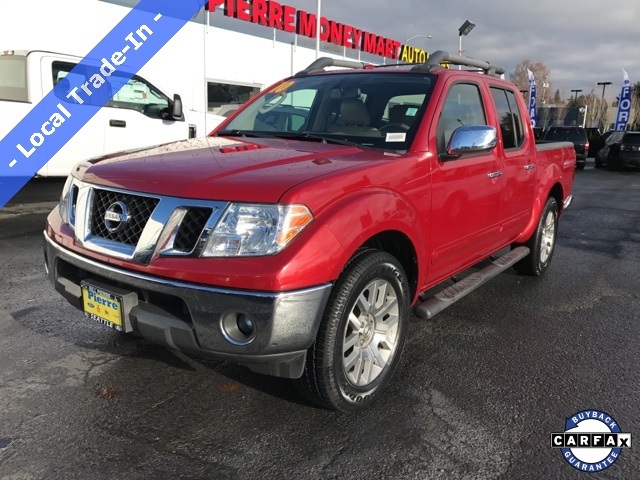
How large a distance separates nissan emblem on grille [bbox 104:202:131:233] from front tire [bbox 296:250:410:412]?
3.40 feet

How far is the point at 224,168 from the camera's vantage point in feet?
8.42

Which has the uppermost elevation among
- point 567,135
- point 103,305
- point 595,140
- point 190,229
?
point 567,135

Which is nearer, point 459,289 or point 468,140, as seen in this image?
point 468,140

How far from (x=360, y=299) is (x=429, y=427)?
28.3 inches

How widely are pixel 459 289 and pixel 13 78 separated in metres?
6.70

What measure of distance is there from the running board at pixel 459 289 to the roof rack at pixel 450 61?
4.85 feet

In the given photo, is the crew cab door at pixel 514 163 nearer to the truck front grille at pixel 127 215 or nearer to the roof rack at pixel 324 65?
the roof rack at pixel 324 65

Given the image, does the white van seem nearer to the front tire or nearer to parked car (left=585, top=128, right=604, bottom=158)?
the front tire

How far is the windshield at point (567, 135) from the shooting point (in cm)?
2067

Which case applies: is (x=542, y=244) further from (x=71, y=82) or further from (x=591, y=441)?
(x=71, y=82)

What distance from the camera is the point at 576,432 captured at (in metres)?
2.67

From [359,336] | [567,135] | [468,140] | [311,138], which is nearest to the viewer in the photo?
[359,336]

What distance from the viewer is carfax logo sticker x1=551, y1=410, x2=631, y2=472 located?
2.46 m

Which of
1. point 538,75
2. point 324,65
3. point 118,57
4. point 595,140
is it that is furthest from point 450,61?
point 538,75
